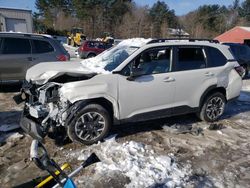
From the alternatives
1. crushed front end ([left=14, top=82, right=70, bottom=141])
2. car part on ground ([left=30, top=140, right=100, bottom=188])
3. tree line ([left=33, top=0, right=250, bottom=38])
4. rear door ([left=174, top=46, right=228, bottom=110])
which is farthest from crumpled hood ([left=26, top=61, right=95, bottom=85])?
tree line ([left=33, top=0, right=250, bottom=38])

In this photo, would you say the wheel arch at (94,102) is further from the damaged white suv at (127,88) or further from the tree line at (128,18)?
Answer: the tree line at (128,18)

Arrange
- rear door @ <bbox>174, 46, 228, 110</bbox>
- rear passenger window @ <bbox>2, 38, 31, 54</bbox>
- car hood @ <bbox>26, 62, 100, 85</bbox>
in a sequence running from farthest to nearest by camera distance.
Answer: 1. rear passenger window @ <bbox>2, 38, 31, 54</bbox>
2. rear door @ <bbox>174, 46, 228, 110</bbox>
3. car hood @ <bbox>26, 62, 100, 85</bbox>

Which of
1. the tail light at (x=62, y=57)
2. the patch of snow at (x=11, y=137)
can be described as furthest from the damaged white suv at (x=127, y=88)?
the tail light at (x=62, y=57)

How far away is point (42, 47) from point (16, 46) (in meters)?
0.72

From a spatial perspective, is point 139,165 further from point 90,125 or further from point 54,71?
point 54,71

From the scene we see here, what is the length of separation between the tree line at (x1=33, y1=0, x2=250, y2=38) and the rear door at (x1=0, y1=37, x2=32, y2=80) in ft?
137

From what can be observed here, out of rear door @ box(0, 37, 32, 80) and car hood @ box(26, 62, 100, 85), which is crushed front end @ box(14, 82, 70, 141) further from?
rear door @ box(0, 37, 32, 80)

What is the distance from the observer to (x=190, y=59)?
18.9 ft

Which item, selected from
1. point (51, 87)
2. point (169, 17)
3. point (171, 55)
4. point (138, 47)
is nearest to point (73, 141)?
point (51, 87)

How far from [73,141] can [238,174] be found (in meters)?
2.67

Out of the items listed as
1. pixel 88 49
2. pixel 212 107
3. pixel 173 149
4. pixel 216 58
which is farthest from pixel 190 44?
pixel 88 49

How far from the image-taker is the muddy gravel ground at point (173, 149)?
3.90m

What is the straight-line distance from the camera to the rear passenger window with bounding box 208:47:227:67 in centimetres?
604

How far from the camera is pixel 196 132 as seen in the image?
18.6 ft
